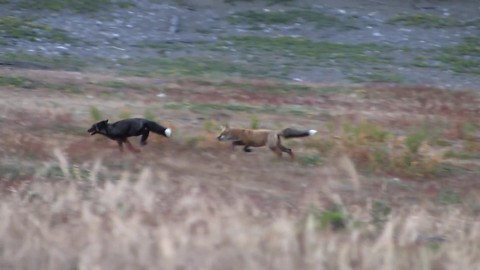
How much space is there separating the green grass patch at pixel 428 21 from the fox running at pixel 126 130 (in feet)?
46.7

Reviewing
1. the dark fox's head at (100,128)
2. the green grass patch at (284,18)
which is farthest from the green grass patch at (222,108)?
the green grass patch at (284,18)

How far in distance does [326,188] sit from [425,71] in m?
10.5

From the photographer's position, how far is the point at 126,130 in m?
12.5

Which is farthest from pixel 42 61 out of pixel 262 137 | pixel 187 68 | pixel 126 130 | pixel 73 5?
pixel 262 137

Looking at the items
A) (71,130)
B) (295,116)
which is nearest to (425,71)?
(295,116)

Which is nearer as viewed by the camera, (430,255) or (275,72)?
(430,255)

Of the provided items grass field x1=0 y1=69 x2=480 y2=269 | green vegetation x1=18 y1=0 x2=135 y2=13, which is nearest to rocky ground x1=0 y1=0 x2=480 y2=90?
green vegetation x1=18 y1=0 x2=135 y2=13

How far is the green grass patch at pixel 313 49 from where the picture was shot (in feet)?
72.2

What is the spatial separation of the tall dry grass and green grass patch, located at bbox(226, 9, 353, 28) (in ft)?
52.4

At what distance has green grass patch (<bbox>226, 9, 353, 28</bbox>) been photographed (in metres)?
25.4

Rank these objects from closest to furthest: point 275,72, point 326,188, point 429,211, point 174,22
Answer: point 429,211
point 326,188
point 275,72
point 174,22

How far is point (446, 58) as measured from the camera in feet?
73.7

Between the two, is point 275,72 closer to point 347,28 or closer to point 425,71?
point 425,71

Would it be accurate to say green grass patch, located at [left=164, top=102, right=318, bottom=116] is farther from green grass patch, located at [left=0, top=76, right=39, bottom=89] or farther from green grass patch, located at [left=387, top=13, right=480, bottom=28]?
green grass patch, located at [left=387, top=13, right=480, bottom=28]
